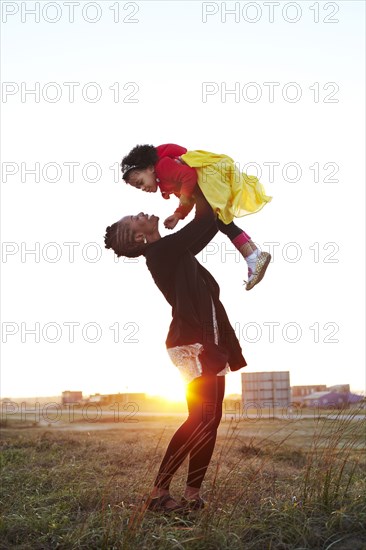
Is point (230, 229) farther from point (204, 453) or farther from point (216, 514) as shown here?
point (216, 514)

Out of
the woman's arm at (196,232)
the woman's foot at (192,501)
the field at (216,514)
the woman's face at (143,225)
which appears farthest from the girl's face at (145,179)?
the woman's foot at (192,501)

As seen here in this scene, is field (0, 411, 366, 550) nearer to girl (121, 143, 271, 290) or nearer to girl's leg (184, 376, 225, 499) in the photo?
girl's leg (184, 376, 225, 499)

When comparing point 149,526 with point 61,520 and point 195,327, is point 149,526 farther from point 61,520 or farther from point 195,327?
point 195,327

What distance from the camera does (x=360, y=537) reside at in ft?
10.5

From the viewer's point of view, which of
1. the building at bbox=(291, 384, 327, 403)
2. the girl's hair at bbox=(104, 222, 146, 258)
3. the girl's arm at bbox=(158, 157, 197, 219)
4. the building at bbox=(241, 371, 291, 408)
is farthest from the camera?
the building at bbox=(291, 384, 327, 403)

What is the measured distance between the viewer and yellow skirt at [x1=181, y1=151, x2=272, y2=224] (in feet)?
12.8

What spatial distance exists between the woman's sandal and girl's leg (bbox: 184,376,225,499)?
0.33ft

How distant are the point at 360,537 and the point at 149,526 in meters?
1.07

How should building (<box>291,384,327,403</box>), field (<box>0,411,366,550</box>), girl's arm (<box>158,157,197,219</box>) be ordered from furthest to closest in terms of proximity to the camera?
1. building (<box>291,384,327,403</box>)
2. girl's arm (<box>158,157,197,219</box>)
3. field (<box>0,411,366,550</box>)

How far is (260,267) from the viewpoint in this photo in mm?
3992

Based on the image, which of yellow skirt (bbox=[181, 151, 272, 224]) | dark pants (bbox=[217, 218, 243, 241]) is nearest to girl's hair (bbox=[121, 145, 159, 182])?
yellow skirt (bbox=[181, 151, 272, 224])

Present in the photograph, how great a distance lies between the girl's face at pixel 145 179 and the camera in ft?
13.2

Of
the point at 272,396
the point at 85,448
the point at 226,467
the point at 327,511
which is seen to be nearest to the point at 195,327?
the point at 327,511

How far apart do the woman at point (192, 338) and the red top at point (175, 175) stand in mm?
95
